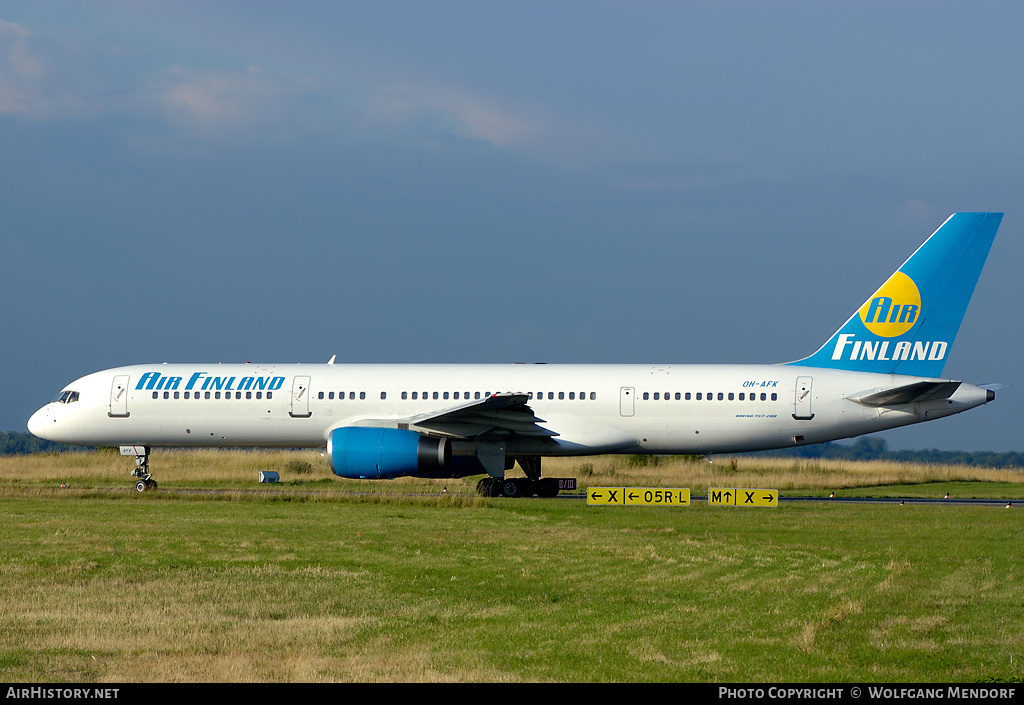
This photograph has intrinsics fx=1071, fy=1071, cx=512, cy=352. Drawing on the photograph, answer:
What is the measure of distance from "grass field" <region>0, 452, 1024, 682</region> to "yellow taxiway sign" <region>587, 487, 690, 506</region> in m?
1.28

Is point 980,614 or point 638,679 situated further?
point 980,614

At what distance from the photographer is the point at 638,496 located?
88.4 ft

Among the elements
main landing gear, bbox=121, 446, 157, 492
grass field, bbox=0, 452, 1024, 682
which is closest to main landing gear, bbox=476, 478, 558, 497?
grass field, bbox=0, 452, 1024, 682

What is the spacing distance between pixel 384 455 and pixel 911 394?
13692 mm

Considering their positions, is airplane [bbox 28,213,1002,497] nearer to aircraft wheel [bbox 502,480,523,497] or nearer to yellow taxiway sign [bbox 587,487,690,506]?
aircraft wheel [bbox 502,480,523,497]

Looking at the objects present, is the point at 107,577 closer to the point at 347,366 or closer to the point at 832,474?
the point at 347,366

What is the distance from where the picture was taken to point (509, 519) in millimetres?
22141

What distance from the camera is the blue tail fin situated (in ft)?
94.9

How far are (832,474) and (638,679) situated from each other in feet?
129

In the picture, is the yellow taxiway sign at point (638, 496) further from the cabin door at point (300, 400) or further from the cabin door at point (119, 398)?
the cabin door at point (119, 398)

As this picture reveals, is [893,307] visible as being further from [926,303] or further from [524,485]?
[524,485]

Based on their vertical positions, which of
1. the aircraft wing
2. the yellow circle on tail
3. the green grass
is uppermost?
the yellow circle on tail

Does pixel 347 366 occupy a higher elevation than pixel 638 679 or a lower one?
higher
